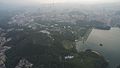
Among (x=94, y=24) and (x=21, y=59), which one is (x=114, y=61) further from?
(x=94, y=24)

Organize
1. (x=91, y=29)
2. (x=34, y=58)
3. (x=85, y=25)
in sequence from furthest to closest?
(x=85, y=25) → (x=91, y=29) → (x=34, y=58)

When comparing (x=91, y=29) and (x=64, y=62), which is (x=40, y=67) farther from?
(x=91, y=29)

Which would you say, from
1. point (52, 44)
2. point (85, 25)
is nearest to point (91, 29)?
point (85, 25)

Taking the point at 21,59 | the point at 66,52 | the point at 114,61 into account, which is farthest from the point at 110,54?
the point at 21,59

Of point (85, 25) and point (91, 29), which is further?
point (85, 25)

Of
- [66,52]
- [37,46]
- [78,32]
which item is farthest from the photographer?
[78,32]

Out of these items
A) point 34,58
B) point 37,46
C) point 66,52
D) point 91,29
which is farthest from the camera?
point 91,29
